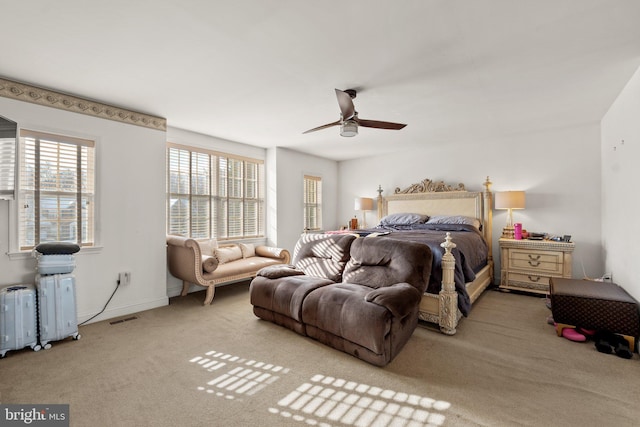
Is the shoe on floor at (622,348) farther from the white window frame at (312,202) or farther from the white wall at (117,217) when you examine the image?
the white wall at (117,217)

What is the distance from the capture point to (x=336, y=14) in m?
1.89

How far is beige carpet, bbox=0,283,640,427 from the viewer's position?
1787 mm

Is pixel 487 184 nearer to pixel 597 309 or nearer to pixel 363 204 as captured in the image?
pixel 363 204

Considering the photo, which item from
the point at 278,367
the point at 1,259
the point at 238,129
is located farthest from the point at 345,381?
the point at 238,129

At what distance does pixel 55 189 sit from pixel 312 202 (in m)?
4.47

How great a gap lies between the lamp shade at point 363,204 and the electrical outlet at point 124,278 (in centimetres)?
438

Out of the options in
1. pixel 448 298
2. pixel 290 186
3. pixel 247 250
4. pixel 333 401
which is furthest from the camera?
pixel 290 186

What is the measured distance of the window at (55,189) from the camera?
9.82 ft

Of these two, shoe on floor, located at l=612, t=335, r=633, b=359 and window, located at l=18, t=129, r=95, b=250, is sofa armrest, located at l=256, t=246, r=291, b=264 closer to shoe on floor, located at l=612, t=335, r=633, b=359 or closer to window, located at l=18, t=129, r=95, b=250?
window, located at l=18, t=129, r=95, b=250

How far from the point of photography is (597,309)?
2.67 meters

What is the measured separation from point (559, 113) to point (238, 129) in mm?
4535

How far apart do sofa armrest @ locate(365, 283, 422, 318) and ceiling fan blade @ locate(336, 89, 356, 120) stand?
1801mm

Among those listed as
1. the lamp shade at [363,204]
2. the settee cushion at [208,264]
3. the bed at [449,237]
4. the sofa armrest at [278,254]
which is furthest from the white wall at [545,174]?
the settee cushion at [208,264]

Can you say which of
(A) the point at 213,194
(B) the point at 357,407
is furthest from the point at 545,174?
(A) the point at 213,194
